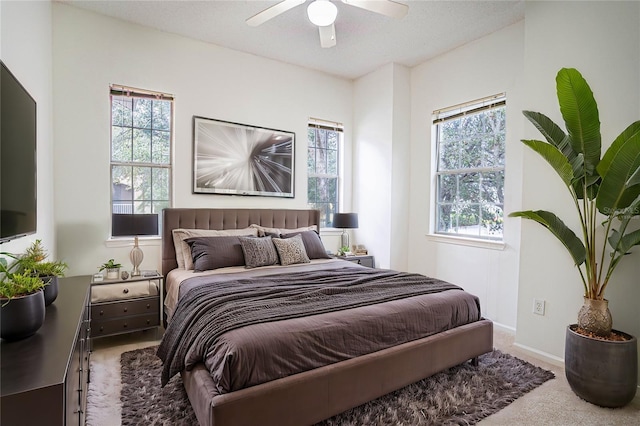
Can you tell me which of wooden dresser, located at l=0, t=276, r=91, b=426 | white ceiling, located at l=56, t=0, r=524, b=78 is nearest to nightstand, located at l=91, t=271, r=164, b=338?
wooden dresser, located at l=0, t=276, r=91, b=426

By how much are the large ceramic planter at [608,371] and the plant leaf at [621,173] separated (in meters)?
0.88

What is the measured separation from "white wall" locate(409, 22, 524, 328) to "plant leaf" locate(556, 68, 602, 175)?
1.13 m

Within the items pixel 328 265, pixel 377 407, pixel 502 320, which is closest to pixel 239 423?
pixel 377 407

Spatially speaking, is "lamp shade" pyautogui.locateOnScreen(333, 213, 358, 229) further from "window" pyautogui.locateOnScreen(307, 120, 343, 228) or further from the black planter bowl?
the black planter bowl

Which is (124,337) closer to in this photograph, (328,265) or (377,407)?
(328,265)

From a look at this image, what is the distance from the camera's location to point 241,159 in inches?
169

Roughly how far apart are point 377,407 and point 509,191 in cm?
262

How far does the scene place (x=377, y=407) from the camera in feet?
7.06

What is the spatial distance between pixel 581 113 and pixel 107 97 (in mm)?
4166

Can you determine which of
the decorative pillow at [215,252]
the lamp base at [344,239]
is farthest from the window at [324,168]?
the decorative pillow at [215,252]

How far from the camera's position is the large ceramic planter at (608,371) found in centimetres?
220

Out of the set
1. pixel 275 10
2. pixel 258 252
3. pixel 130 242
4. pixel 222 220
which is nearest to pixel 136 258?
pixel 130 242

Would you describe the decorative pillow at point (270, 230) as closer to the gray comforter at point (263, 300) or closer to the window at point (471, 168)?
the gray comforter at point (263, 300)

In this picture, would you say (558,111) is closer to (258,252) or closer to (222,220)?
(258,252)
